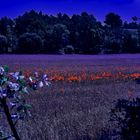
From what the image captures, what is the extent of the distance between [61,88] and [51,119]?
6.30 m

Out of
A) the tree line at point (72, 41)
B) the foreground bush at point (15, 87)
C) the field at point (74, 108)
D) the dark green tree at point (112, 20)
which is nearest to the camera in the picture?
the foreground bush at point (15, 87)

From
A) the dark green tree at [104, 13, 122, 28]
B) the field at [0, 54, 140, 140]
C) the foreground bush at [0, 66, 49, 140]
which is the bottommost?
the field at [0, 54, 140, 140]

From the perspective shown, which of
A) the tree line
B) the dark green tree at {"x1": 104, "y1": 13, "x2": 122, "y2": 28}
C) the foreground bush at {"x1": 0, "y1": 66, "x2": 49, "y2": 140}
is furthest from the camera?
the dark green tree at {"x1": 104, "y1": 13, "x2": 122, "y2": 28}

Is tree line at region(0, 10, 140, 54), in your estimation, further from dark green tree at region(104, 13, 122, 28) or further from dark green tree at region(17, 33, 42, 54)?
dark green tree at region(104, 13, 122, 28)

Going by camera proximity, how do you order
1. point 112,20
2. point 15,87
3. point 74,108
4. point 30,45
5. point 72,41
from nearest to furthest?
point 15,87 → point 74,108 → point 30,45 → point 72,41 → point 112,20

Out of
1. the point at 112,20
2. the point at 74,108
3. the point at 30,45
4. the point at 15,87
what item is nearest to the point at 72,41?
the point at 30,45

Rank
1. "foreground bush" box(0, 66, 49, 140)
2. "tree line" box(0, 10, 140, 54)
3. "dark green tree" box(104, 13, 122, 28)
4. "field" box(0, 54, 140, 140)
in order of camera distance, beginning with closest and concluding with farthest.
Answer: "foreground bush" box(0, 66, 49, 140) → "field" box(0, 54, 140, 140) → "tree line" box(0, 10, 140, 54) → "dark green tree" box(104, 13, 122, 28)

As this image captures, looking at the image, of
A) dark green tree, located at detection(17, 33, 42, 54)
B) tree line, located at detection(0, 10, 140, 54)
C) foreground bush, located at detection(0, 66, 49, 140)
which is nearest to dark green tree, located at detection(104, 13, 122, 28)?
tree line, located at detection(0, 10, 140, 54)

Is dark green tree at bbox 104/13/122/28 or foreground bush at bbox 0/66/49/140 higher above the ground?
dark green tree at bbox 104/13/122/28

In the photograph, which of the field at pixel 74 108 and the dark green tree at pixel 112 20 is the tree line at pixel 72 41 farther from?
the field at pixel 74 108

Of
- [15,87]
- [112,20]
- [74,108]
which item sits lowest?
[74,108]

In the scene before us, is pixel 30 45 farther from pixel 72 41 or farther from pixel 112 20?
pixel 112 20

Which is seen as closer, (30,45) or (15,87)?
(15,87)

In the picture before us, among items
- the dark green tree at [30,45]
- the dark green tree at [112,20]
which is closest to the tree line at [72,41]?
the dark green tree at [30,45]
